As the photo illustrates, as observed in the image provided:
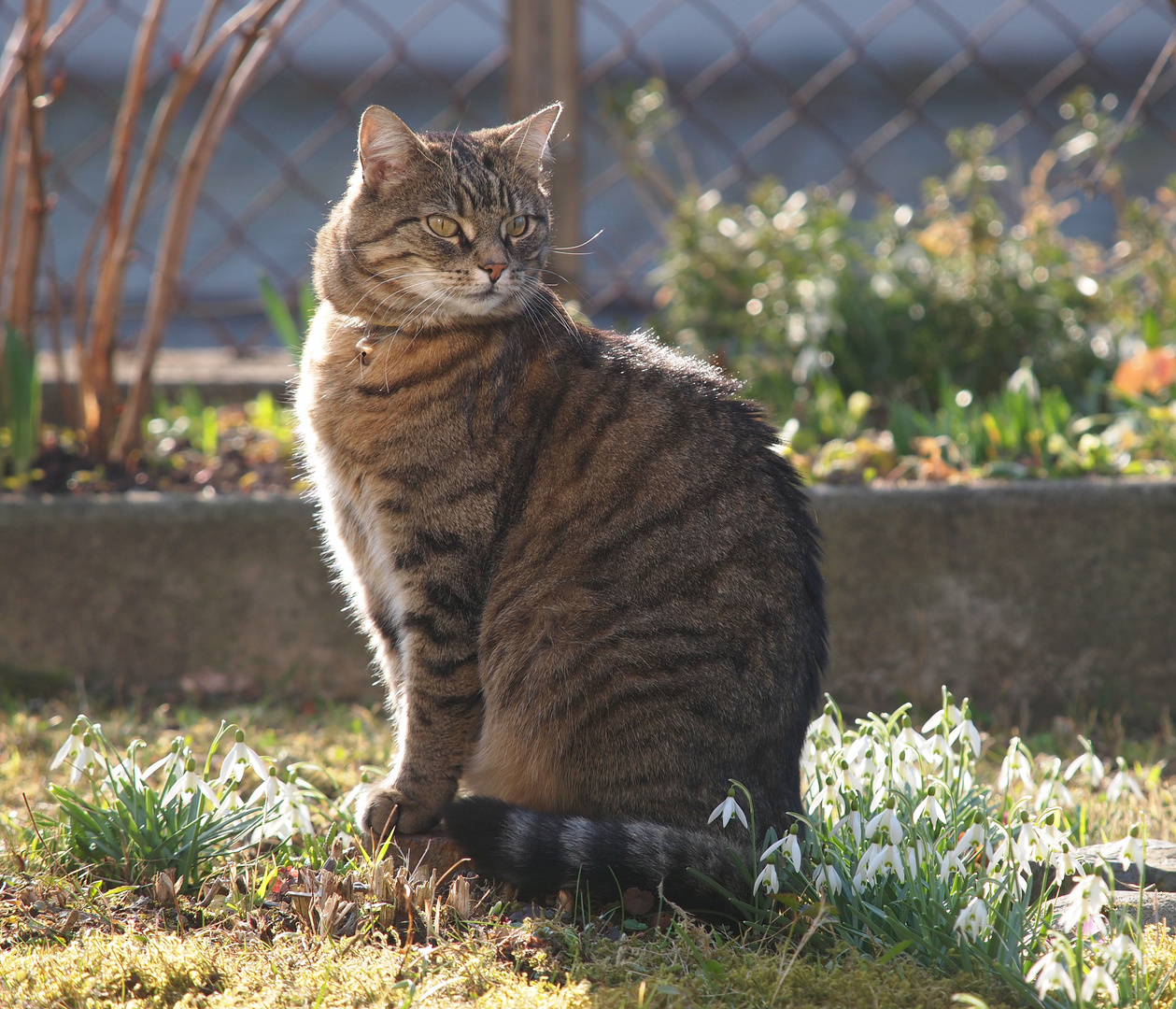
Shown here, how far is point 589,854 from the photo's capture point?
1724mm

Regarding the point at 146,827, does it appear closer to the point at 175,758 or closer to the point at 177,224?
the point at 175,758

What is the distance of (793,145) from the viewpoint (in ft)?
23.2

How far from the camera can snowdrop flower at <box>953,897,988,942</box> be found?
5.03ft

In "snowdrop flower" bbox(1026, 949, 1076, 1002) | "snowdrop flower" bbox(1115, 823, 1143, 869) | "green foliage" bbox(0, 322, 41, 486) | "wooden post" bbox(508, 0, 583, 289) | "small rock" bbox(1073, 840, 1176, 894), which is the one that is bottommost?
"small rock" bbox(1073, 840, 1176, 894)

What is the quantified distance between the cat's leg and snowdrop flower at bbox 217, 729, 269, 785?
0.26 metres

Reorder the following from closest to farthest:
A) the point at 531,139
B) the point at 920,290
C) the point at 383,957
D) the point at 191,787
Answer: the point at 383,957 < the point at 191,787 < the point at 531,139 < the point at 920,290

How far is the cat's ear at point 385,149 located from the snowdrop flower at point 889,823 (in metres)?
1.44

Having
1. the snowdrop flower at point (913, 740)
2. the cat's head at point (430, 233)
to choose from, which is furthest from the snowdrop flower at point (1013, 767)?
the cat's head at point (430, 233)

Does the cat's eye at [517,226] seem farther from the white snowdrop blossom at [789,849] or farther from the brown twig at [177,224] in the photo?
the brown twig at [177,224]

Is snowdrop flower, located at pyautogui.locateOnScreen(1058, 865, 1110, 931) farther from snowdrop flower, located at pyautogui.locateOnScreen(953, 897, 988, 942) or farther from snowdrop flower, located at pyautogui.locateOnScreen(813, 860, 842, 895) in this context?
snowdrop flower, located at pyautogui.locateOnScreen(813, 860, 842, 895)

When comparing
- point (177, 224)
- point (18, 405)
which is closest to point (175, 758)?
point (18, 405)

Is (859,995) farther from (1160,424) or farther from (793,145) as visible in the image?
(793,145)

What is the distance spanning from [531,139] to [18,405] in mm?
1735

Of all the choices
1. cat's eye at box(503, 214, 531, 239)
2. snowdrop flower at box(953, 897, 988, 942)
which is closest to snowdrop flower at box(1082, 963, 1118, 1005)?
snowdrop flower at box(953, 897, 988, 942)
